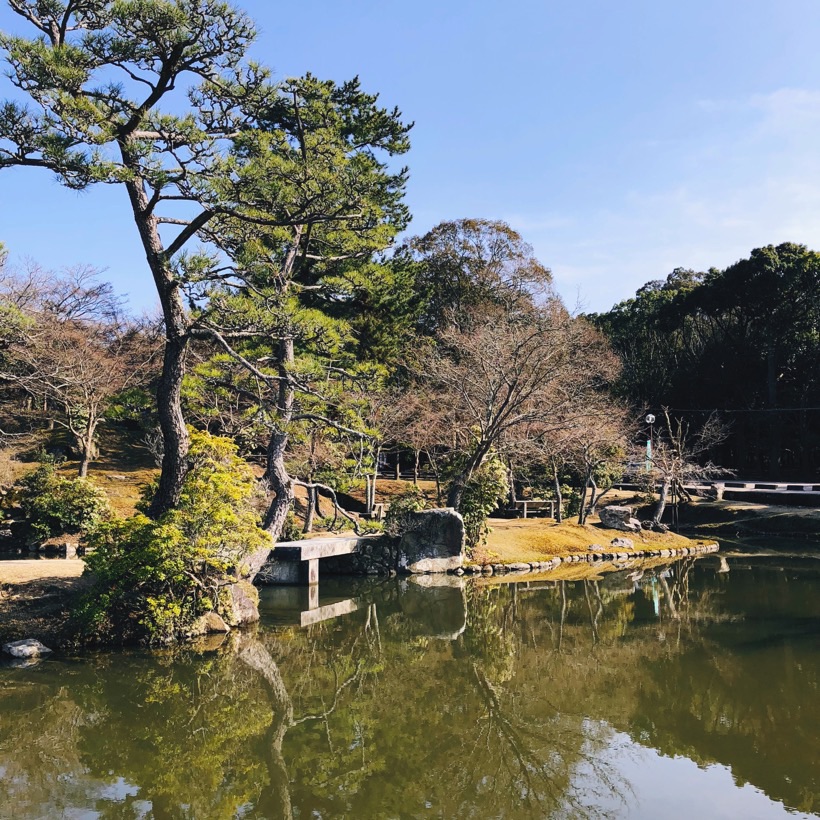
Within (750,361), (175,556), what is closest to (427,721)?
(175,556)

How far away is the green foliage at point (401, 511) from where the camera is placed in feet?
47.7

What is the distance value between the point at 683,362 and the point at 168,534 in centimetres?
2897

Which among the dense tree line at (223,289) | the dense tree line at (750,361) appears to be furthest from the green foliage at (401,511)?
the dense tree line at (750,361)

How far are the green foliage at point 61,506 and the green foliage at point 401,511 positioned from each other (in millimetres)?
5411

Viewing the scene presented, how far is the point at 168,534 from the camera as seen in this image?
26.7ft

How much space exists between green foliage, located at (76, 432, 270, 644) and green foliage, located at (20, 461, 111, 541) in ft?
18.1

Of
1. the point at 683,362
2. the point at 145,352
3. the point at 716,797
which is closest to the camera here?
the point at 716,797

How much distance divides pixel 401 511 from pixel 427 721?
27.3 feet

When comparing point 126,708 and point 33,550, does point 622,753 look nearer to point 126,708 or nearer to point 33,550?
point 126,708

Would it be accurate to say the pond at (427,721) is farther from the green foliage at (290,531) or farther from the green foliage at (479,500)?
the green foliage at (479,500)

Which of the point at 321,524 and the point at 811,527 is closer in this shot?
the point at 321,524

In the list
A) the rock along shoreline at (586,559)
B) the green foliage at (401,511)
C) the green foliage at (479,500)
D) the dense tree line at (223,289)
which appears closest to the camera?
the dense tree line at (223,289)

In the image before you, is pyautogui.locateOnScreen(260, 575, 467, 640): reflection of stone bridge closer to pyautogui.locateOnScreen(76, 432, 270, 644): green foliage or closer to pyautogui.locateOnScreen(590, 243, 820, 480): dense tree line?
pyautogui.locateOnScreen(76, 432, 270, 644): green foliage

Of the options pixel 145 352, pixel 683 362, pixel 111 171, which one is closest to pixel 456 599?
pixel 111 171
